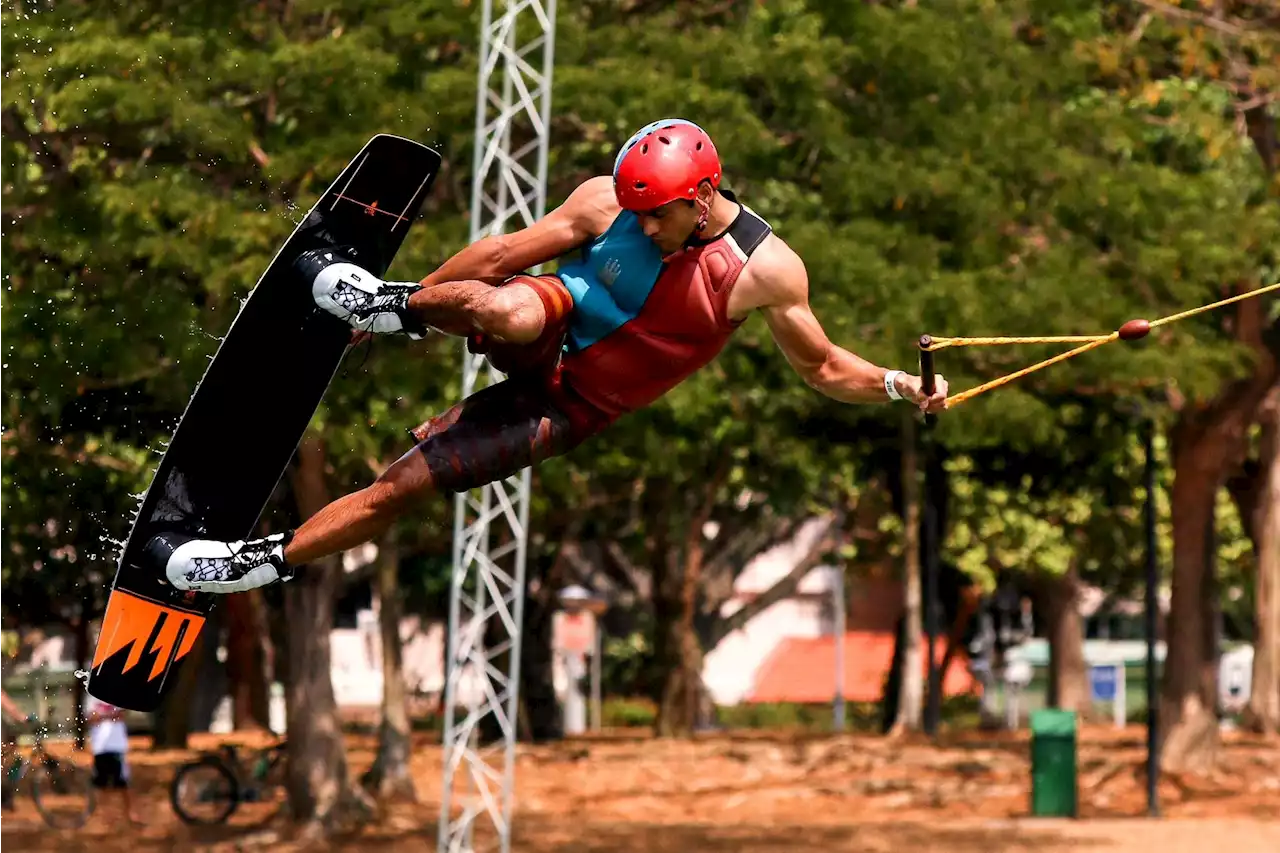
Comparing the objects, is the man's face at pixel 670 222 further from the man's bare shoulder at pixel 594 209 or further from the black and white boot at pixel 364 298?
A: the black and white boot at pixel 364 298

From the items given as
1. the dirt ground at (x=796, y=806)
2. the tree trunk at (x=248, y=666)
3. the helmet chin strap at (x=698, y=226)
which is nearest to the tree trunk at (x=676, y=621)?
the dirt ground at (x=796, y=806)

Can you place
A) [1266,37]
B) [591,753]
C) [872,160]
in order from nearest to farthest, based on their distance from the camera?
[872,160] < [1266,37] < [591,753]

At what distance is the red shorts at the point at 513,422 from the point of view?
6.95 meters

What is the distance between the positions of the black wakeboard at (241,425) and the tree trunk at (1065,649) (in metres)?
35.2

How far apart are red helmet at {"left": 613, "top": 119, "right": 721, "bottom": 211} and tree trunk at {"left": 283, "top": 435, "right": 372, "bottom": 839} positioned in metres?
13.4

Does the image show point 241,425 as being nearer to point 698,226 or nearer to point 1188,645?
point 698,226

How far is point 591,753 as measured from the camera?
31.2m

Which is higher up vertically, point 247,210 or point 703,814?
point 247,210

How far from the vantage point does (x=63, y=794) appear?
2347cm

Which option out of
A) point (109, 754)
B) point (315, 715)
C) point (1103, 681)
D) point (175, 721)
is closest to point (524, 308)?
point (315, 715)

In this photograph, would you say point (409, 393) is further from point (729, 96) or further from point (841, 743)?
point (841, 743)

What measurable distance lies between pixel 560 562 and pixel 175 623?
27322 millimetres

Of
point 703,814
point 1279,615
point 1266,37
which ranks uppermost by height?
point 1266,37

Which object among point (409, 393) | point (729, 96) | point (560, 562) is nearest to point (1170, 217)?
point (729, 96)
